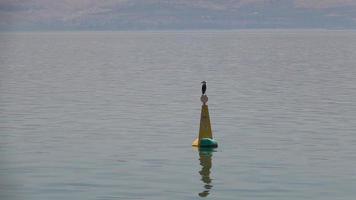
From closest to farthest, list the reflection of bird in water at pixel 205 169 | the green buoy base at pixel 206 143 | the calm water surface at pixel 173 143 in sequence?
the reflection of bird in water at pixel 205 169 → the calm water surface at pixel 173 143 → the green buoy base at pixel 206 143

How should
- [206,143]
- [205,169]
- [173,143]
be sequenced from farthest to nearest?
[173,143] → [206,143] → [205,169]

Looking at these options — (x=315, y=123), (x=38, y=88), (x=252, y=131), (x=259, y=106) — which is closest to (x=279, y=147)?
(x=252, y=131)

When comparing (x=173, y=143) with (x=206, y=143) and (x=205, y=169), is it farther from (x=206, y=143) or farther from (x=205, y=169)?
(x=205, y=169)

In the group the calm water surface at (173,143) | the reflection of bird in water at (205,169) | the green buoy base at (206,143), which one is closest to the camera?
the reflection of bird in water at (205,169)

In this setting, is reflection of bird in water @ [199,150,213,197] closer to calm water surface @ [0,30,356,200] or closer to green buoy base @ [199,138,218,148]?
calm water surface @ [0,30,356,200]

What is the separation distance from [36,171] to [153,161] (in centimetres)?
363

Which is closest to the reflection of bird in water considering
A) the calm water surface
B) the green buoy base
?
the calm water surface

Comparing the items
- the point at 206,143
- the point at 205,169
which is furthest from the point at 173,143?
the point at 205,169

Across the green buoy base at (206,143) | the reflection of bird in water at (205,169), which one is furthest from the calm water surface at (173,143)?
the green buoy base at (206,143)

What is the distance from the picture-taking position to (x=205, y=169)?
95.1 ft

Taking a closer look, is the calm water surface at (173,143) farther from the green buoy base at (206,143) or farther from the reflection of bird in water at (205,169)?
the green buoy base at (206,143)

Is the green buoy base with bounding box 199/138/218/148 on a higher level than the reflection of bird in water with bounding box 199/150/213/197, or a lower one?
higher

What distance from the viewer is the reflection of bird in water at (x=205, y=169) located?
2575cm

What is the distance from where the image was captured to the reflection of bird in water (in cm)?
2575
